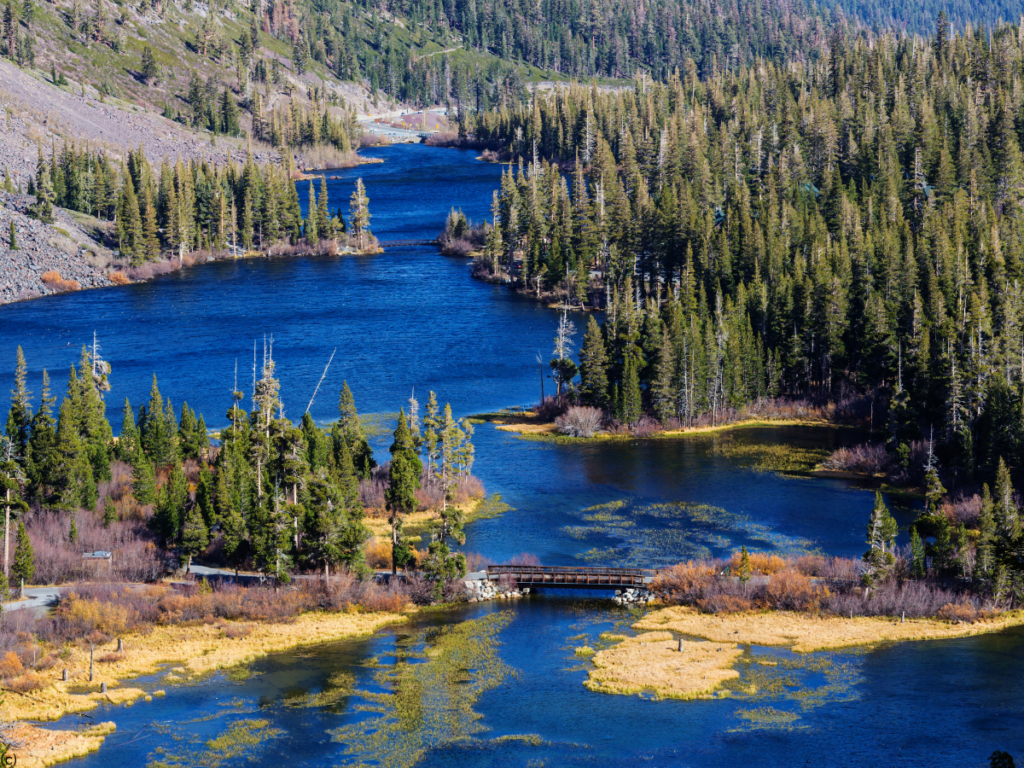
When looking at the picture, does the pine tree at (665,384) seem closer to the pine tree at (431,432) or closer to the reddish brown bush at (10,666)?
the pine tree at (431,432)

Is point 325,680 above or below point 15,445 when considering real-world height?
below

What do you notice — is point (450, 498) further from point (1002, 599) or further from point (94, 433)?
point (1002, 599)

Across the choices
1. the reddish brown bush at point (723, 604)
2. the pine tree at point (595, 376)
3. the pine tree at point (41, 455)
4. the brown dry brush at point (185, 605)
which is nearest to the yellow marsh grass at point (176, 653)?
the brown dry brush at point (185, 605)

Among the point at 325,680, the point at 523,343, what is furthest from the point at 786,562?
the point at 523,343

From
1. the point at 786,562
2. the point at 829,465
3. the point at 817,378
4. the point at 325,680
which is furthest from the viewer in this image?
the point at 817,378

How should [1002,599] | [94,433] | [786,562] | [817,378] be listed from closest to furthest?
[1002,599] < [786,562] < [94,433] < [817,378]

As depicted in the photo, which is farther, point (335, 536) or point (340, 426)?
point (340, 426)

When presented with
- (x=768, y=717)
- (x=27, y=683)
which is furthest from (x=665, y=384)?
(x=27, y=683)

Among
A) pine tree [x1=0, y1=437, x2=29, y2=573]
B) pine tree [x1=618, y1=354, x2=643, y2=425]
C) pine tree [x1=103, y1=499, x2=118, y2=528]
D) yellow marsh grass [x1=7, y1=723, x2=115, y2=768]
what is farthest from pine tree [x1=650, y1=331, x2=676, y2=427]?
yellow marsh grass [x1=7, y1=723, x2=115, y2=768]
